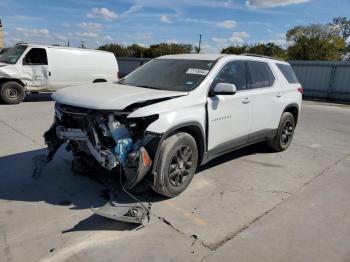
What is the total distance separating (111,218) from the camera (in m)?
3.53

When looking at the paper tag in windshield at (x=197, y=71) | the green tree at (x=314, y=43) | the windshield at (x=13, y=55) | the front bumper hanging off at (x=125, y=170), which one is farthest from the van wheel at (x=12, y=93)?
the green tree at (x=314, y=43)

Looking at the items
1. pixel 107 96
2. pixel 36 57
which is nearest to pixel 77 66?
→ pixel 36 57

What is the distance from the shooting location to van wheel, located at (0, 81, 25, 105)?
37.7 ft

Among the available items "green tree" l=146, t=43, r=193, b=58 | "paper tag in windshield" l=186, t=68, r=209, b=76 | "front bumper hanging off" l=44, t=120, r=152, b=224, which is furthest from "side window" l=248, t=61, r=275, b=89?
"green tree" l=146, t=43, r=193, b=58

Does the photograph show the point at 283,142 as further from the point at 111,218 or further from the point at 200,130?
the point at 111,218

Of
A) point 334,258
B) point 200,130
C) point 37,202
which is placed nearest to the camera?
point 334,258

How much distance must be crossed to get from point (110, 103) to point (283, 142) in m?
4.17

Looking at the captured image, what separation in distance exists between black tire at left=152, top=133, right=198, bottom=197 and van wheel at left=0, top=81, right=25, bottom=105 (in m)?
9.50

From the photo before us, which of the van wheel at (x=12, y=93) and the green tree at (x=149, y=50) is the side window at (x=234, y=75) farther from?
the green tree at (x=149, y=50)

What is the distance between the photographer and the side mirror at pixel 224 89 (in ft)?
14.4

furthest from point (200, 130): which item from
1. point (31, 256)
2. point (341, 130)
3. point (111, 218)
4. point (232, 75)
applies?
point (341, 130)

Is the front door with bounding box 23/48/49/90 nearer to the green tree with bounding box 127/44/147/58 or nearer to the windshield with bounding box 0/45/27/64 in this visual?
the windshield with bounding box 0/45/27/64

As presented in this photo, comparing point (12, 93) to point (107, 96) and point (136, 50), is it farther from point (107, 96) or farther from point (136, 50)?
point (136, 50)

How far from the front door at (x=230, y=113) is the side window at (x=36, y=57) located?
9183 millimetres
